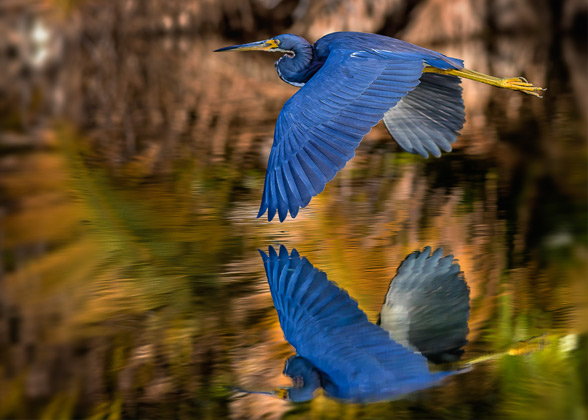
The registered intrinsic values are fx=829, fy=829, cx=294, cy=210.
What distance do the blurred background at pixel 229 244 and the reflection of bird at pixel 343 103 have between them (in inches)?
11.1

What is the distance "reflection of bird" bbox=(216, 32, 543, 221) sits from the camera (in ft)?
8.37

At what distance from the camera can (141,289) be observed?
246 centimetres

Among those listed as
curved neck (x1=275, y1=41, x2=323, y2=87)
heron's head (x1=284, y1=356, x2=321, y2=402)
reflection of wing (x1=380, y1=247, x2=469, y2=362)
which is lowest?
heron's head (x1=284, y1=356, x2=321, y2=402)

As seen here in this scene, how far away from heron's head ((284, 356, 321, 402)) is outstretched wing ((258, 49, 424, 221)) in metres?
0.58

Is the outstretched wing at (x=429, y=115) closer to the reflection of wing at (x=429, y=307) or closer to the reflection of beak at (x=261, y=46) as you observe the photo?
the reflection of beak at (x=261, y=46)

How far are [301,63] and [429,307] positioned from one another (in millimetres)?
1359

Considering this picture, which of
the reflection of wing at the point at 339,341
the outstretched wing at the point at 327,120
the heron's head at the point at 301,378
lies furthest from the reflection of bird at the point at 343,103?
the heron's head at the point at 301,378

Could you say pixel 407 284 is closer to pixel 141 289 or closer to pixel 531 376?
pixel 531 376

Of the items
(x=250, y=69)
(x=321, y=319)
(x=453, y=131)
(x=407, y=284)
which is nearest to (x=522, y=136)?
(x=453, y=131)

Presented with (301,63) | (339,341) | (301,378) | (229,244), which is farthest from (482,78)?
(301,378)

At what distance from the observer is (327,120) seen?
265 centimetres

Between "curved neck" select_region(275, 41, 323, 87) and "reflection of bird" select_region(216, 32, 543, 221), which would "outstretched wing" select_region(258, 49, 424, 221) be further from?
"curved neck" select_region(275, 41, 323, 87)

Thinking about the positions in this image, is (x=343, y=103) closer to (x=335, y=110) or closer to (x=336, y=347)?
(x=335, y=110)

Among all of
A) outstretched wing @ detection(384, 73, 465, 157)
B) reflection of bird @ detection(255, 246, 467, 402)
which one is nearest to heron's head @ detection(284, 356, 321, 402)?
reflection of bird @ detection(255, 246, 467, 402)
